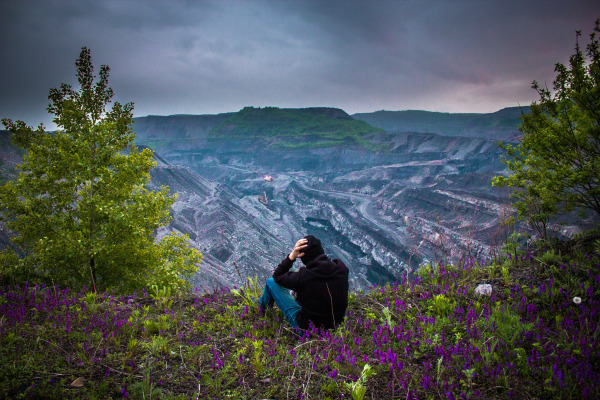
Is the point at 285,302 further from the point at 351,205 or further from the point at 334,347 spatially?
the point at 351,205

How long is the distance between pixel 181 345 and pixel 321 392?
1795mm

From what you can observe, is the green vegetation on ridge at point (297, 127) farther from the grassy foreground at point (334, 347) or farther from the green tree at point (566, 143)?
the grassy foreground at point (334, 347)

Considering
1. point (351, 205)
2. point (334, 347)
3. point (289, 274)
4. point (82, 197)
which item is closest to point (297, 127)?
point (351, 205)

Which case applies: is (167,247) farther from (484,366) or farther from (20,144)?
(484,366)

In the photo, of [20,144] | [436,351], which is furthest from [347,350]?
[20,144]

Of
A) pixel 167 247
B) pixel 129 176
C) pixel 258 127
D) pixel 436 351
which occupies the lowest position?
pixel 167 247

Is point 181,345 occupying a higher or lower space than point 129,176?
lower

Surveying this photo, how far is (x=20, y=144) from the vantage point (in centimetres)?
769

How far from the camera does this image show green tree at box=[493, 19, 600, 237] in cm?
636

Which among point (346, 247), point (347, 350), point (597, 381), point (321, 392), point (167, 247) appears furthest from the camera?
point (346, 247)

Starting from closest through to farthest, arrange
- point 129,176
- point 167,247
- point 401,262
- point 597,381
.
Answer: point 597,381
point 129,176
point 167,247
point 401,262

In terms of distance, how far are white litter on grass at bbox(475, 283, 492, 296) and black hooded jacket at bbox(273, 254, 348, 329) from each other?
2.23 meters

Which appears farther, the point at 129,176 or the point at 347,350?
the point at 129,176

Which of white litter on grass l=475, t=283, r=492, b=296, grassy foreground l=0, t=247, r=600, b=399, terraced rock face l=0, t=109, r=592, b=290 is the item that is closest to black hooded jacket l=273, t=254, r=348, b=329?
grassy foreground l=0, t=247, r=600, b=399
